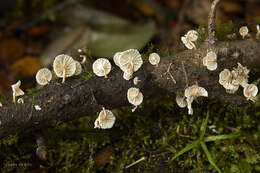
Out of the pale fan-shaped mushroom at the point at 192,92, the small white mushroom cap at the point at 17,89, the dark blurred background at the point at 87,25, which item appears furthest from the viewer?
the dark blurred background at the point at 87,25

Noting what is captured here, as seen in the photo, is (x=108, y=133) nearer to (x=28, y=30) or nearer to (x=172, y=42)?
(x=172, y=42)

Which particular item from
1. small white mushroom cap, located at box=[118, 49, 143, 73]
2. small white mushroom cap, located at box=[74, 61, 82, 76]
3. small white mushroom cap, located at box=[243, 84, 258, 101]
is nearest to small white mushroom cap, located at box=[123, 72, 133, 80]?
small white mushroom cap, located at box=[118, 49, 143, 73]

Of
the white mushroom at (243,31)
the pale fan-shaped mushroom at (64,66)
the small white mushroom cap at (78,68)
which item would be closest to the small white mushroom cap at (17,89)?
the pale fan-shaped mushroom at (64,66)

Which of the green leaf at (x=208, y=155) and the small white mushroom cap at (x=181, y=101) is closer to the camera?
the green leaf at (x=208, y=155)

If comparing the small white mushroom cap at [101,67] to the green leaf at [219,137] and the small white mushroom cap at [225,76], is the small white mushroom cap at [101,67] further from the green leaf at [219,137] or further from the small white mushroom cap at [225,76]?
the green leaf at [219,137]

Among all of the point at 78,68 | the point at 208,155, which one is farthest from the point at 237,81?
the point at 78,68

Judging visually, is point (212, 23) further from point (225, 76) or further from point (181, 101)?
point (181, 101)

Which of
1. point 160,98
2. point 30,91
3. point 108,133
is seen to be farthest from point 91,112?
point 160,98
